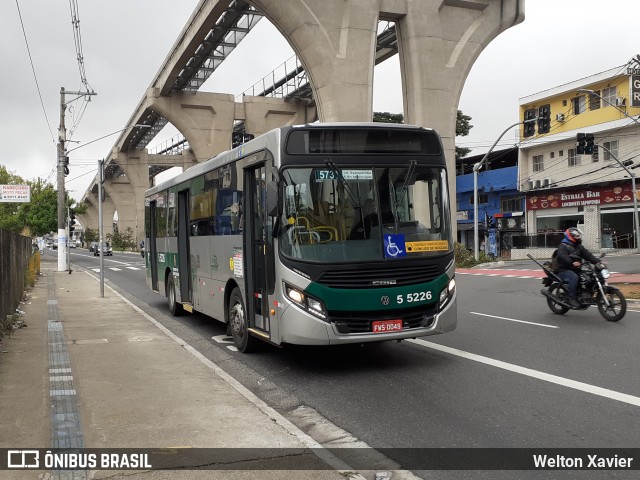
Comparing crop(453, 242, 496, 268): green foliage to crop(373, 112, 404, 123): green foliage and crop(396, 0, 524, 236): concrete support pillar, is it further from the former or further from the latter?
crop(373, 112, 404, 123): green foliage

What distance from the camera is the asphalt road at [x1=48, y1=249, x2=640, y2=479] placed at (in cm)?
515

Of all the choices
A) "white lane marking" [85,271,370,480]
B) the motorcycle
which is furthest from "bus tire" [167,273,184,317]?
the motorcycle

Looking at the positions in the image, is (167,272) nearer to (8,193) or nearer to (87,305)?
(87,305)

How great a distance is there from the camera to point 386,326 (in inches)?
283

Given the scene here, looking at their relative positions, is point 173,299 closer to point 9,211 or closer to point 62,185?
point 62,185

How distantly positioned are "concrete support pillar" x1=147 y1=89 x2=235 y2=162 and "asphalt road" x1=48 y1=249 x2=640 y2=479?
39.3 m

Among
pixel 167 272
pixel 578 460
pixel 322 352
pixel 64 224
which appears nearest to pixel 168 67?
pixel 64 224

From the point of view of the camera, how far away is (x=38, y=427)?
5430mm

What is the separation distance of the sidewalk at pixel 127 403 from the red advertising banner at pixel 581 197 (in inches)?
1409

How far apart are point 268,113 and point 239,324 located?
4403 centimetres

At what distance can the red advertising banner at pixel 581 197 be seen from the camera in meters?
38.6

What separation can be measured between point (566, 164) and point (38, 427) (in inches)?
1672

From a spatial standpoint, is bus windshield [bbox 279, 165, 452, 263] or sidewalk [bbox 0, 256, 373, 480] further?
bus windshield [bbox 279, 165, 452, 263]

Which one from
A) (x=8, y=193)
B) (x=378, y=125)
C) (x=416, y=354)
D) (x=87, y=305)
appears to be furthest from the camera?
(x=8, y=193)
